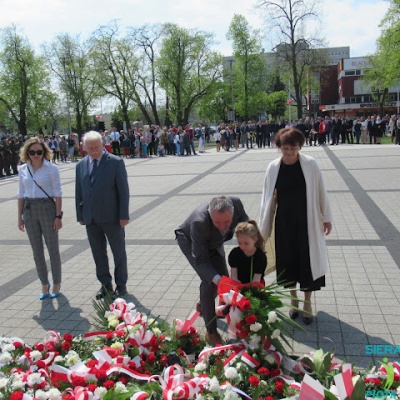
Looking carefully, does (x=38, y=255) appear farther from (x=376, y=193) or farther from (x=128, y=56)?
(x=128, y=56)

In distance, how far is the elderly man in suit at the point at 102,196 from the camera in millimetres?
4855

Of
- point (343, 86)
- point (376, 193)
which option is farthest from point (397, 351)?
point (343, 86)

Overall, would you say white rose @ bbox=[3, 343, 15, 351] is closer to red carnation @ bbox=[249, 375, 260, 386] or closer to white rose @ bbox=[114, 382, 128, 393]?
white rose @ bbox=[114, 382, 128, 393]

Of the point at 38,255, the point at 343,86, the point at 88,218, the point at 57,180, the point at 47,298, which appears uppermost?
the point at 343,86

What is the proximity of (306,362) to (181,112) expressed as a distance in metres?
50.1

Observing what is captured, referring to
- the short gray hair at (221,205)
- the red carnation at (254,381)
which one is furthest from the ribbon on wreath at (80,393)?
the short gray hair at (221,205)

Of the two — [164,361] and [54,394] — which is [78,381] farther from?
[164,361]

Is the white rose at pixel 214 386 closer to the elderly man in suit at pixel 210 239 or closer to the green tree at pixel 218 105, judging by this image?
the elderly man in suit at pixel 210 239

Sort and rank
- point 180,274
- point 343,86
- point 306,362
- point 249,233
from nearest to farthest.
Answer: point 306,362 < point 249,233 < point 180,274 < point 343,86

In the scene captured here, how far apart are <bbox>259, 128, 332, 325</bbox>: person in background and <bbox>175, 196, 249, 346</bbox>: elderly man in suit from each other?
69cm

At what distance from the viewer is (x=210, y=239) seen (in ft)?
11.6

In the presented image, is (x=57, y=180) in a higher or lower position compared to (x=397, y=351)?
higher

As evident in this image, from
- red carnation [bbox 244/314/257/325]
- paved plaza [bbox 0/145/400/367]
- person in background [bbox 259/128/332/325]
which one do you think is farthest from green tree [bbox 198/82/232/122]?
red carnation [bbox 244/314/257/325]

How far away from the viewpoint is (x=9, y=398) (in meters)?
2.16
